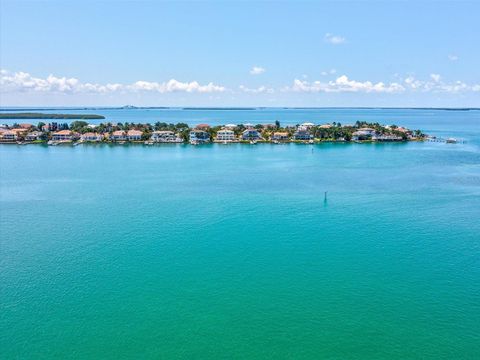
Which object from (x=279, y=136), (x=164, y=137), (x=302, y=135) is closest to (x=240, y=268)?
(x=279, y=136)

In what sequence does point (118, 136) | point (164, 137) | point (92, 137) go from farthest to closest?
1. point (164, 137)
2. point (118, 136)
3. point (92, 137)

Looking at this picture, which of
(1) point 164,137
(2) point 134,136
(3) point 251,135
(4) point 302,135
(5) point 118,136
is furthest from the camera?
(3) point 251,135

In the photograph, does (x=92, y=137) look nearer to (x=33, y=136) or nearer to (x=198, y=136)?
(x=33, y=136)

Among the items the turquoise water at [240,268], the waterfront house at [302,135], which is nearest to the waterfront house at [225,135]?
the waterfront house at [302,135]

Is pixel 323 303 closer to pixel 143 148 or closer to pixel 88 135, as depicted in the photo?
pixel 143 148

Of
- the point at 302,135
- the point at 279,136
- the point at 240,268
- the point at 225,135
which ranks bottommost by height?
the point at 240,268

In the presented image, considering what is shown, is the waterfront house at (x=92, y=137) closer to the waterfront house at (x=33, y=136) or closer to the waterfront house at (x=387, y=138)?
the waterfront house at (x=33, y=136)

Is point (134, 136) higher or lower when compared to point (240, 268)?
higher
